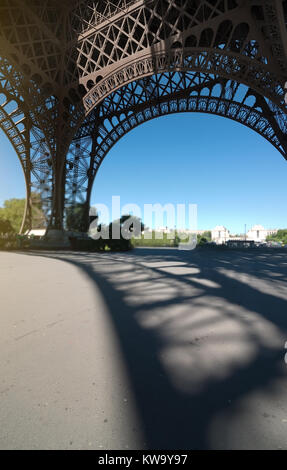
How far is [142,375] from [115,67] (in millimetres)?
16809

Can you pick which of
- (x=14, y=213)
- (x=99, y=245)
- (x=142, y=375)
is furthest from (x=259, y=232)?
(x=142, y=375)

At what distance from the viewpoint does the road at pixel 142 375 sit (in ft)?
4.08

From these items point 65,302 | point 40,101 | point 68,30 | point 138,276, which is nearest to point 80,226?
point 40,101

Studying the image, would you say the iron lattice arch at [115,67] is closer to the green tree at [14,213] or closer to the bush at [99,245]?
the bush at [99,245]

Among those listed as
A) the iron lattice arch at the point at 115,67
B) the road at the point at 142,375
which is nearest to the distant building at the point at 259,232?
the iron lattice arch at the point at 115,67

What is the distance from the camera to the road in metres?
1.24

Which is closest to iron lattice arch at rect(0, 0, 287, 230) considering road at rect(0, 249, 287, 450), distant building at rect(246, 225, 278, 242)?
road at rect(0, 249, 287, 450)

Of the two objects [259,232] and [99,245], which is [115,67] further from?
[259,232]

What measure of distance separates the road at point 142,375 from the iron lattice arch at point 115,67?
12774mm

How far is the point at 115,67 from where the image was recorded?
1340cm

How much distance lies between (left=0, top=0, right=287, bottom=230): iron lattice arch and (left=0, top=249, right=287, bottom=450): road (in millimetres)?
12774

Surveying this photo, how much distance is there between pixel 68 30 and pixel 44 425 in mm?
22487

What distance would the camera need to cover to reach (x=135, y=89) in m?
19.2

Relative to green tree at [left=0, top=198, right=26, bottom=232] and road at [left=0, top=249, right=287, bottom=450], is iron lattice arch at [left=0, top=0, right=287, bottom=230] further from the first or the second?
green tree at [left=0, top=198, right=26, bottom=232]
